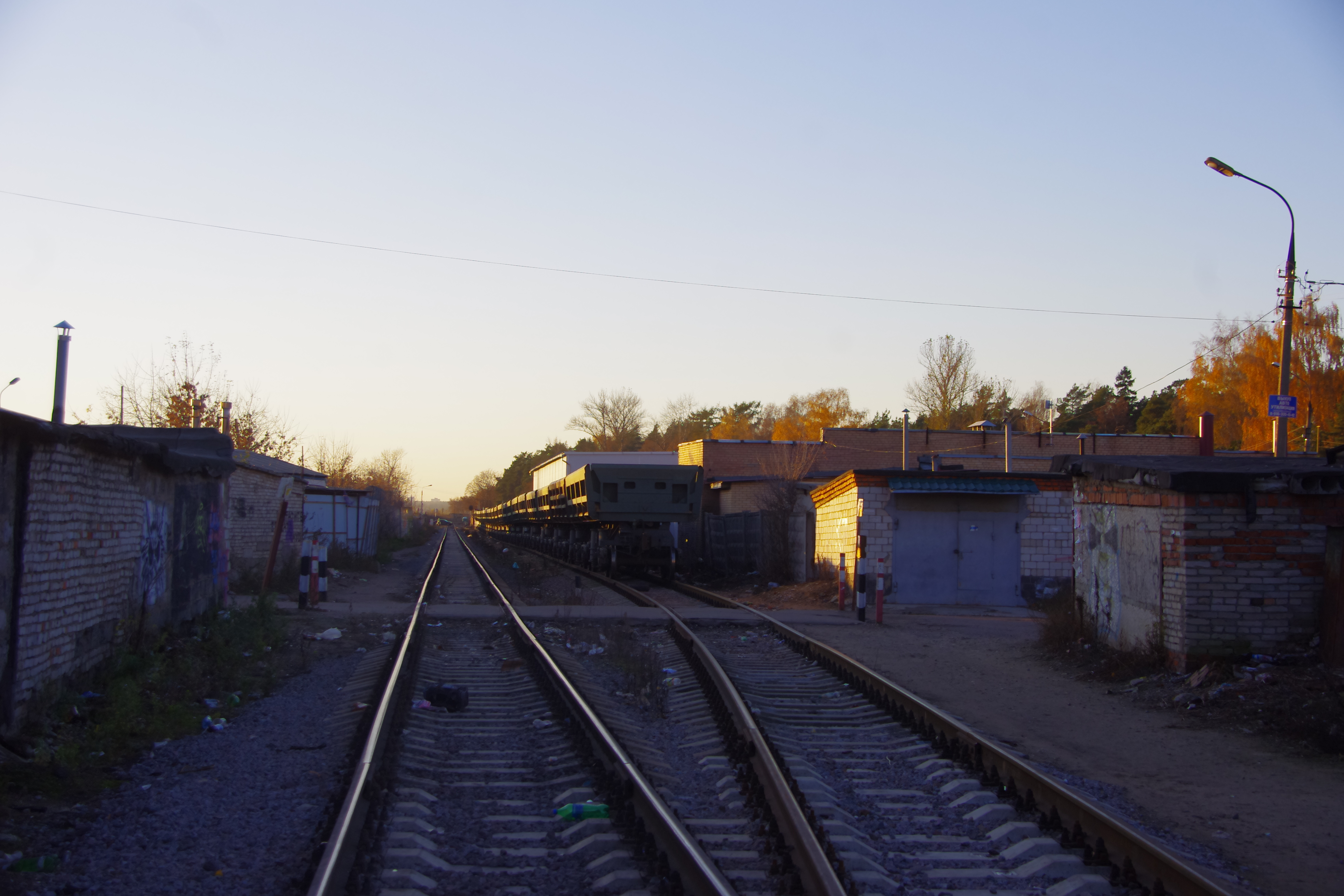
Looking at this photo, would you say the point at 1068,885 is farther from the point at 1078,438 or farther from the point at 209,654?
the point at 1078,438

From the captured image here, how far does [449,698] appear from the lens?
8.30 meters

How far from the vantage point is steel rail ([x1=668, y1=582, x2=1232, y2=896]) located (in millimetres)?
4168

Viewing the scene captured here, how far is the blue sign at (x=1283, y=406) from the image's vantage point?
14.2 m

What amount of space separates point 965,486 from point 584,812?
1510cm

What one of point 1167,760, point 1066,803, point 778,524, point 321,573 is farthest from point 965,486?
point 1066,803

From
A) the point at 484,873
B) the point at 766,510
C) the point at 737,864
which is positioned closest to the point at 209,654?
the point at 484,873

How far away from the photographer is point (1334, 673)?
822 cm

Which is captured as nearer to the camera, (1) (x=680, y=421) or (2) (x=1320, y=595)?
(2) (x=1320, y=595)

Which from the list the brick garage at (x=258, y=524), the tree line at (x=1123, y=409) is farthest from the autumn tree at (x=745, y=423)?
the brick garage at (x=258, y=524)

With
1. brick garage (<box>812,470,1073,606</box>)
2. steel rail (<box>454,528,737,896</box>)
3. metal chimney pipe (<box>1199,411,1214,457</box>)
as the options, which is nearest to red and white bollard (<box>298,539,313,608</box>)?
steel rail (<box>454,528,737,896</box>)

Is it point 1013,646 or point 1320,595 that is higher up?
point 1320,595

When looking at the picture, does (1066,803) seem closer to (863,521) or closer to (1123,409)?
(863,521)

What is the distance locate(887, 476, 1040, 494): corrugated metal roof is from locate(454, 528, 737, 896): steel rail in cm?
1173

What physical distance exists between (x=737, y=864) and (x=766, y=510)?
21164 millimetres
